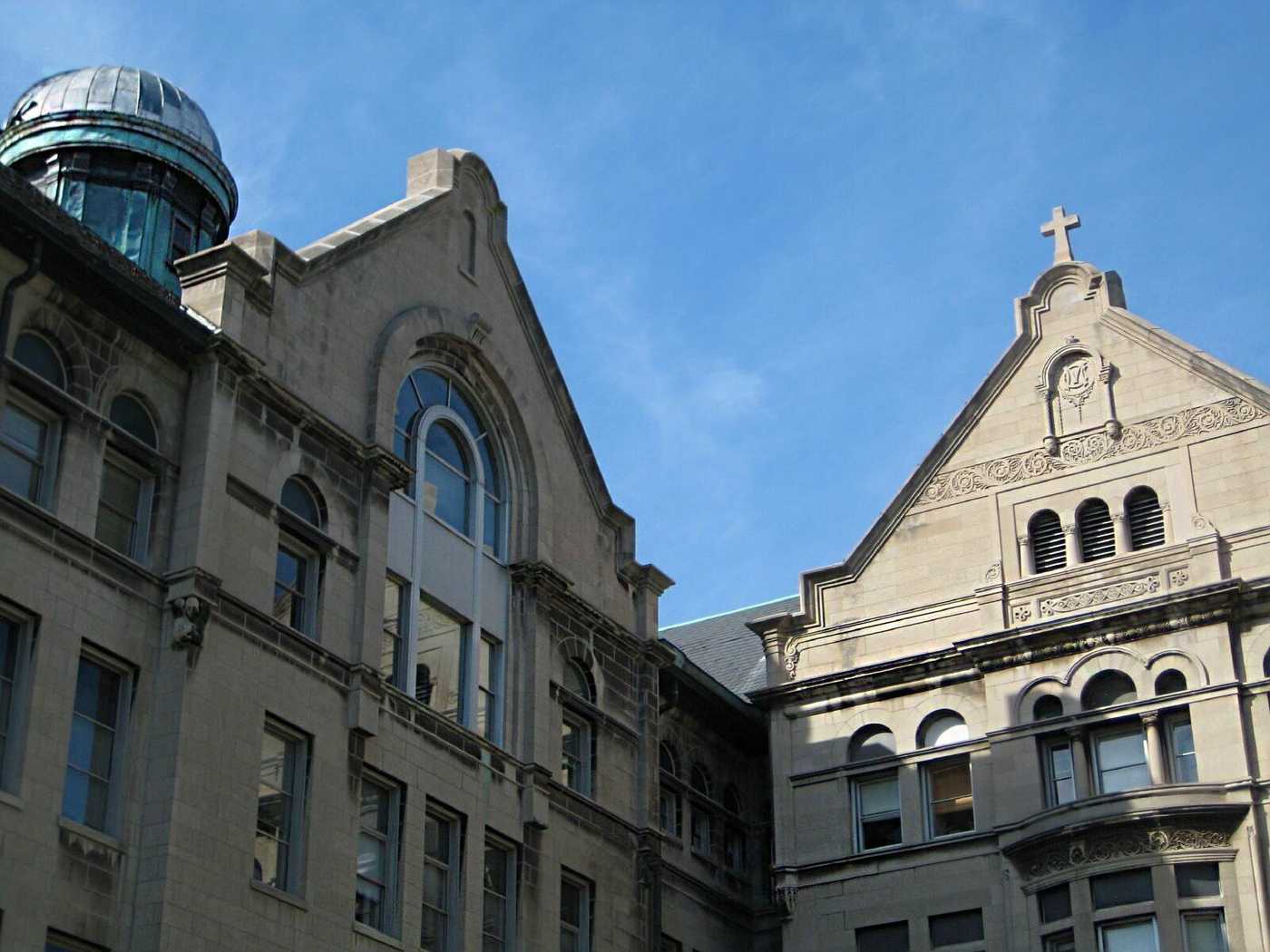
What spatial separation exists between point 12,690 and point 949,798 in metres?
19.2

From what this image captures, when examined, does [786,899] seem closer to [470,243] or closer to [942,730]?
[942,730]

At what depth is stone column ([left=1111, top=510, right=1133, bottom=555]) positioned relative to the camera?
126 ft

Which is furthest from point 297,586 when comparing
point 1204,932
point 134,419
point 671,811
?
point 1204,932

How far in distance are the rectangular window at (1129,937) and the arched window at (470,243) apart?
15522 millimetres

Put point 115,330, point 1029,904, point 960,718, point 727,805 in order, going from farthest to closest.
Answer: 1. point 727,805
2. point 960,718
3. point 1029,904
4. point 115,330

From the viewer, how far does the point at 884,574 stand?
41281 millimetres

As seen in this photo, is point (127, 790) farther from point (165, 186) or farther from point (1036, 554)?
point (1036, 554)

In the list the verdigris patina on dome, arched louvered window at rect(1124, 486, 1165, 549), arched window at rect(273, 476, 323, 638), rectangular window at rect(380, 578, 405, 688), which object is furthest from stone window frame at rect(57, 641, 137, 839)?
arched louvered window at rect(1124, 486, 1165, 549)

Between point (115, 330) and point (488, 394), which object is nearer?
point (115, 330)

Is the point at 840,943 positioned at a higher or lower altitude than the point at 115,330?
lower

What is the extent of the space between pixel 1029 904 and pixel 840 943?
3.80m

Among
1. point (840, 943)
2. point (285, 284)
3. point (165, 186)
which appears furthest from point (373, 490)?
point (840, 943)

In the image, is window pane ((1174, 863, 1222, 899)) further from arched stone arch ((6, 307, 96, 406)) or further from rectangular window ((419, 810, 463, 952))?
arched stone arch ((6, 307, 96, 406))

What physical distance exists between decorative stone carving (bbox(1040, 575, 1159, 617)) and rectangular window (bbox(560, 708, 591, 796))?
349 inches
